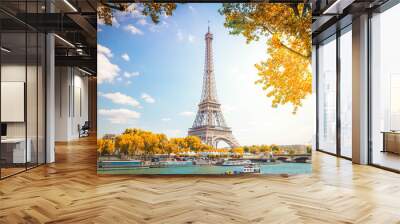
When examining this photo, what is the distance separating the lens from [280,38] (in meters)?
6.36

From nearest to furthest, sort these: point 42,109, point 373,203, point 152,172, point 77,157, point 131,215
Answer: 1. point 131,215
2. point 373,203
3. point 152,172
4. point 42,109
5. point 77,157

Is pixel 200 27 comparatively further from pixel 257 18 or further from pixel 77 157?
pixel 77 157

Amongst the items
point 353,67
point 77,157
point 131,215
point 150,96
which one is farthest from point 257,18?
point 77,157

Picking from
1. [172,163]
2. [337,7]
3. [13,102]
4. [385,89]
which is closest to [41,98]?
[13,102]

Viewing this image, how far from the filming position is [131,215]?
390cm

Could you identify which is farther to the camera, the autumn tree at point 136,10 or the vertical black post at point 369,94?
the vertical black post at point 369,94

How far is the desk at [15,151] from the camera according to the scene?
6.08 metres

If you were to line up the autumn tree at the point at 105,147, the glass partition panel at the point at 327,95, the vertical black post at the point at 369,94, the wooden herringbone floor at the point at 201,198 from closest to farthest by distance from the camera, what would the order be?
the wooden herringbone floor at the point at 201,198, the autumn tree at the point at 105,147, the vertical black post at the point at 369,94, the glass partition panel at the point at 327,95

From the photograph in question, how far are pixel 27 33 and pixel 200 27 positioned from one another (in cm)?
323

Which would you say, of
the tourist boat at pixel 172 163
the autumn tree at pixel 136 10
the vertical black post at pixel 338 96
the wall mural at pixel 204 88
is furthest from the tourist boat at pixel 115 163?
the vertical black post at pixel 338 96

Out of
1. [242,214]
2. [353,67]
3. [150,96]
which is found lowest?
[242,214]

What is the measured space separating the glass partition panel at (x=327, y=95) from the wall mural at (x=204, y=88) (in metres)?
3.48

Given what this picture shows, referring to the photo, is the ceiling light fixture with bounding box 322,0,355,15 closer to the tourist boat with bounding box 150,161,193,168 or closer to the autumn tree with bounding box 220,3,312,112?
the autumn tree with bounding box 220,3,312,112

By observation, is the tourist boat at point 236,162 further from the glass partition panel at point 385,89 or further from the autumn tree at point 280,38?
the glass partition panel at point 385,89
